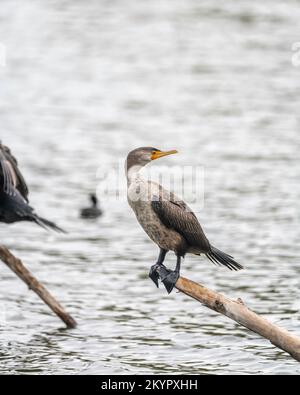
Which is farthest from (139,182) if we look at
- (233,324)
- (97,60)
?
(97,60)

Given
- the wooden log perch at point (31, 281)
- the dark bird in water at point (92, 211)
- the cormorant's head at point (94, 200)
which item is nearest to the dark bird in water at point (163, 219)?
the wooden log perch at point (31, 281)

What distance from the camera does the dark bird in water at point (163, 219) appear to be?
9.02 meters

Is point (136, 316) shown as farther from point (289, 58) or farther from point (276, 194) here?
point (289, 58)

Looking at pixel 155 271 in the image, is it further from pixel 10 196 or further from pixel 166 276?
pixel 10 196

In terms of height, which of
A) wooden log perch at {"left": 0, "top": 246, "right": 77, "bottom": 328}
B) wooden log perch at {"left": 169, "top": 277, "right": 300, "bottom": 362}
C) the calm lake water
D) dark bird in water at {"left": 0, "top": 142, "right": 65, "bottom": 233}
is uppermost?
wooden log perch at {"left": 169, "top": 277, "right": 300, "bottom": 362}

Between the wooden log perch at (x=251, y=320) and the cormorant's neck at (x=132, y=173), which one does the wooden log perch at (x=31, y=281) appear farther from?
the wooden log perch at (x=251, y=320)

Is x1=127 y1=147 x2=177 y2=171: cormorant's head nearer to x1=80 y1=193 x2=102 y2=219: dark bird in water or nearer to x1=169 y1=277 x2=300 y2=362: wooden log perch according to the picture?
x1=169 y1=277 x2=300 y2=362: wooden log perch

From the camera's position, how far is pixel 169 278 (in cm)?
900

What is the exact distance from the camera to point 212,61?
31312 millimetres

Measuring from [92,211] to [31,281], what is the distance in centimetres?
636

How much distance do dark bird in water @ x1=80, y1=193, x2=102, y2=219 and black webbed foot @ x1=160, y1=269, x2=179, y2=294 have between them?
9294 millimetres

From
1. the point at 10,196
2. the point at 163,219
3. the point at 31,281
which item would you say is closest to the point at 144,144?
the point at 31,281

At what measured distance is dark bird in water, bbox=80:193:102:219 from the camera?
18359 millimetres

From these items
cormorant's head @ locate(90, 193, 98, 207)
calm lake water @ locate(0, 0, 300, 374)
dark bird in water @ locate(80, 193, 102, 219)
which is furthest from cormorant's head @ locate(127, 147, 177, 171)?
cormorant's head @ locate(90, 193, 98, 207)
